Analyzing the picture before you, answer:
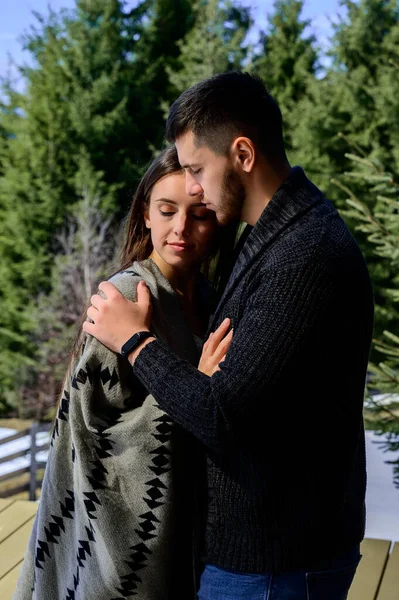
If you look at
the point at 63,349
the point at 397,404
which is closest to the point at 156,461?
the point at 397,404

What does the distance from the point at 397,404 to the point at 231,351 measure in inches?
117

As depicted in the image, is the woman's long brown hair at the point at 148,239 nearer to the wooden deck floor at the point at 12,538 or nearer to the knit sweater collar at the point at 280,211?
the knit sweater collar at the point at 280,211

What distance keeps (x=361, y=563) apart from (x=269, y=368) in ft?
5.94

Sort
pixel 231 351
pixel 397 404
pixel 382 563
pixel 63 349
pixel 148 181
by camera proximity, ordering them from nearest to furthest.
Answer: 1. pixel 231 351
2. pixel 148 181
3. pixel 382 563
4. pixel 397 404
5. pixel 63 349

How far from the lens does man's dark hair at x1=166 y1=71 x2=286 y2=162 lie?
127cm

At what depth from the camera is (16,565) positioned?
2768 mm

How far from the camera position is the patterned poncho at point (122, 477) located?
1413mm

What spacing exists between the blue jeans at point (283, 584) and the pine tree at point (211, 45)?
16496 millimetres

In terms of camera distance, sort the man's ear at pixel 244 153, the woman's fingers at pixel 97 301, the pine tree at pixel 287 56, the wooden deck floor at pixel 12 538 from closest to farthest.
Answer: the man's ear at pixel 244 153 → the woman's fingers at pixel 97 301 → the wooden deck floor at pixel 12 538 → the pine tree at pixel 287 56

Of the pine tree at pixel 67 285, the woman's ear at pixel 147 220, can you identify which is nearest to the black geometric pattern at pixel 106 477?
the woman's ear at pixel 147 220

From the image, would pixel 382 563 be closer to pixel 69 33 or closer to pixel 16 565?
pixel 16 565

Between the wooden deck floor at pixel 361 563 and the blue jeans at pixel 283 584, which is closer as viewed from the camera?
the blue jeans at pixel 283 584

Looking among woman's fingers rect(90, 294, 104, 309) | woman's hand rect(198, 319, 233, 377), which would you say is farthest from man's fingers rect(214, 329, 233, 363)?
woman's fingers rect(90, 294, 104, 309)

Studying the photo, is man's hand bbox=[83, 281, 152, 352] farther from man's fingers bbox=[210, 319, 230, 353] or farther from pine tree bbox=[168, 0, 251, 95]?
pine tree bbox=[168, 0, 251, 95]
